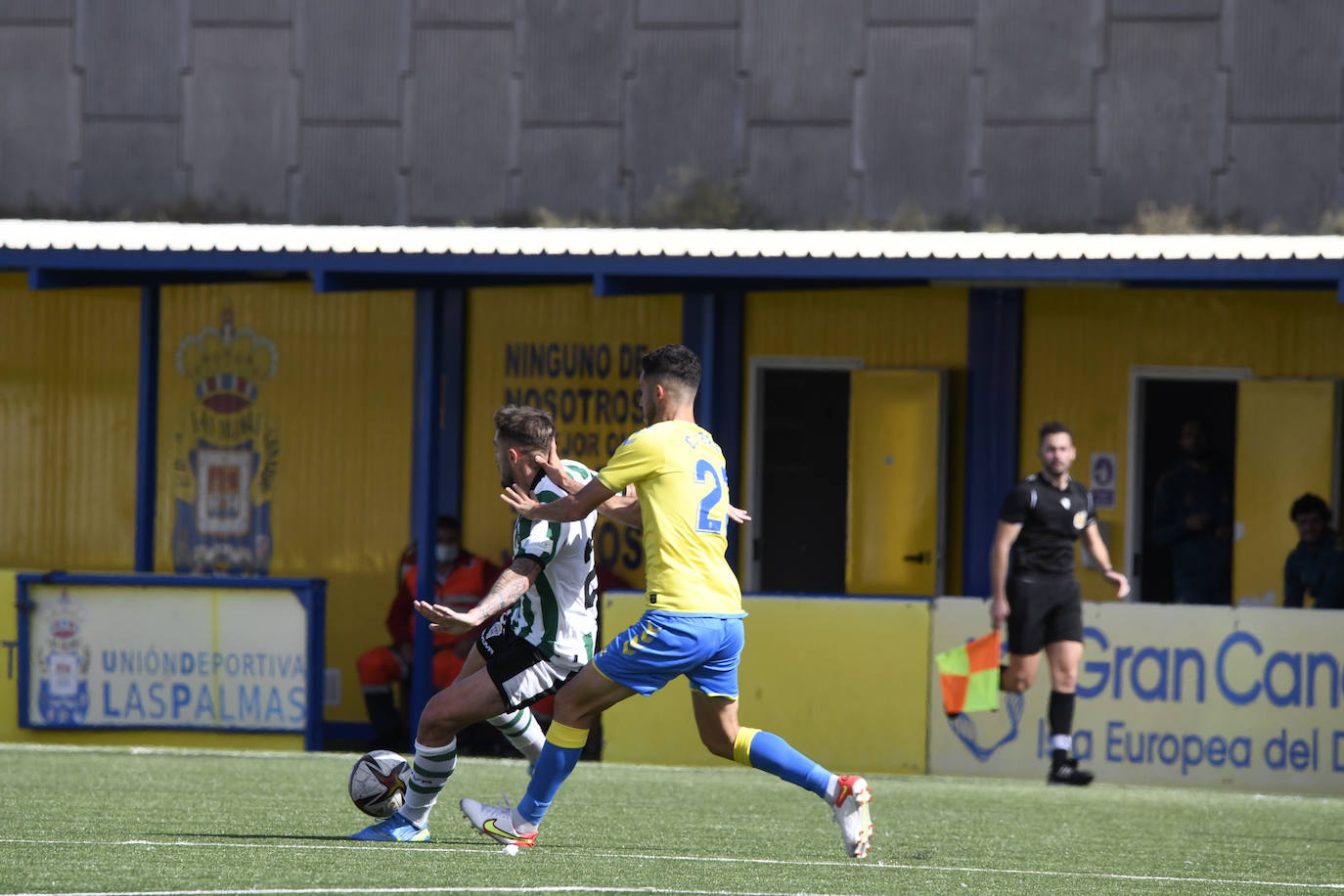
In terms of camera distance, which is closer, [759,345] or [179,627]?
[179,627]

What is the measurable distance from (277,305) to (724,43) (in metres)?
20.5

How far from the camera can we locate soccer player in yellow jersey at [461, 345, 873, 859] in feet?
22.7

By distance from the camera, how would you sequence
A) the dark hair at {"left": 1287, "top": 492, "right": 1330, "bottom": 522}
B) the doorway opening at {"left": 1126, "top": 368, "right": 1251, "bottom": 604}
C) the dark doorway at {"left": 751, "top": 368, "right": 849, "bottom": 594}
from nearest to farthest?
the dark hair at {"left": 1287, "top": 492, "right": 1330, "bottom": 522} → the doorway opening at {"left": 1126, "top": 368, "right": 1251, "bottom": 604} → the dark doorway at {"left": 751, "top": 368, "right": 849, "bottom": 594}

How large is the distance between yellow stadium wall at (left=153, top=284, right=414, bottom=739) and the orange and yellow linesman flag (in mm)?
4439

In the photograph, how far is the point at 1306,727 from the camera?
37.6ft

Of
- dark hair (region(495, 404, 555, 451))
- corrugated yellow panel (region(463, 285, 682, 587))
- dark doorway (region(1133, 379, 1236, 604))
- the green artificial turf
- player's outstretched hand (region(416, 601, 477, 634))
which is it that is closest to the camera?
the green artificial turf

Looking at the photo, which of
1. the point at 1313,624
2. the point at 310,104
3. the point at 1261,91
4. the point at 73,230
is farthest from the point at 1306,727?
the point at 310,104

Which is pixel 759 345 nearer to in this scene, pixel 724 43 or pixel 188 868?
pixel 188 868

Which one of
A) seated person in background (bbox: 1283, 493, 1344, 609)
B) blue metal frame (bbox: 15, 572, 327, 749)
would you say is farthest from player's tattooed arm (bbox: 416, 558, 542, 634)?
seated person in background (bbox: 1283, 493, 1344, 609)

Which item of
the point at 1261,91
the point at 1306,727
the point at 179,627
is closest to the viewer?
the point at 1306,727

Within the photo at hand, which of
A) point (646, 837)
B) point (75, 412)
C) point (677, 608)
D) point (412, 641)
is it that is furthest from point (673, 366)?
point (75, 412)

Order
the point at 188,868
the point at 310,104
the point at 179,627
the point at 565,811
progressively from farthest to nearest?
the point at 310,104
the point at 179,627
the point at 565,811
the point at 188,868

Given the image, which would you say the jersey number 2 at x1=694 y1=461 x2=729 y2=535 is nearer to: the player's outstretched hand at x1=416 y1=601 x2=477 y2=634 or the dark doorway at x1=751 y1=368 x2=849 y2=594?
the player's outstretched hand at x1=416 y1=601 x2=477 y2=634

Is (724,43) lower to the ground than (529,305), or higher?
higher
